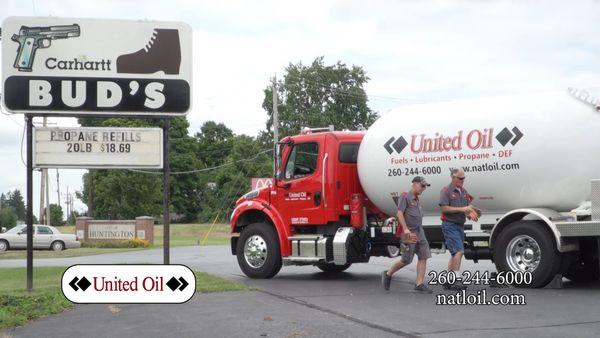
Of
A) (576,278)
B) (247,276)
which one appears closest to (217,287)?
(247,276)

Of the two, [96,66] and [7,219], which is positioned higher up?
[96,66]

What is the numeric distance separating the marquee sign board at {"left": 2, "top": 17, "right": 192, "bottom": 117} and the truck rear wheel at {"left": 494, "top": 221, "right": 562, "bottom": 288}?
551 cm

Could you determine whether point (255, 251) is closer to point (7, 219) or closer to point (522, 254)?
point (522, 254)

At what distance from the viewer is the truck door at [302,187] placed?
14180mm

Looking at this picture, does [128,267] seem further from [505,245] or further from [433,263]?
[433,263]

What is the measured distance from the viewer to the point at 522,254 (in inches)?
465

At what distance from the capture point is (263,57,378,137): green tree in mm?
67375

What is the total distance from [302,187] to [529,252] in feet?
14.8

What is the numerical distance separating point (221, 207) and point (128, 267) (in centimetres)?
6419

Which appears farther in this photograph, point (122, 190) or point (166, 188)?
point (122, 190)

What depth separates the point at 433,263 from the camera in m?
18.0

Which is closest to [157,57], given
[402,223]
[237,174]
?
[402,223]

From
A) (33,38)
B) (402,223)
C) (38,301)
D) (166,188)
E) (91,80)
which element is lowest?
(38,301)

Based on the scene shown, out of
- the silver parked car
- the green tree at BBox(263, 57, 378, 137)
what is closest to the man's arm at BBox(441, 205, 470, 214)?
the silver parked car
